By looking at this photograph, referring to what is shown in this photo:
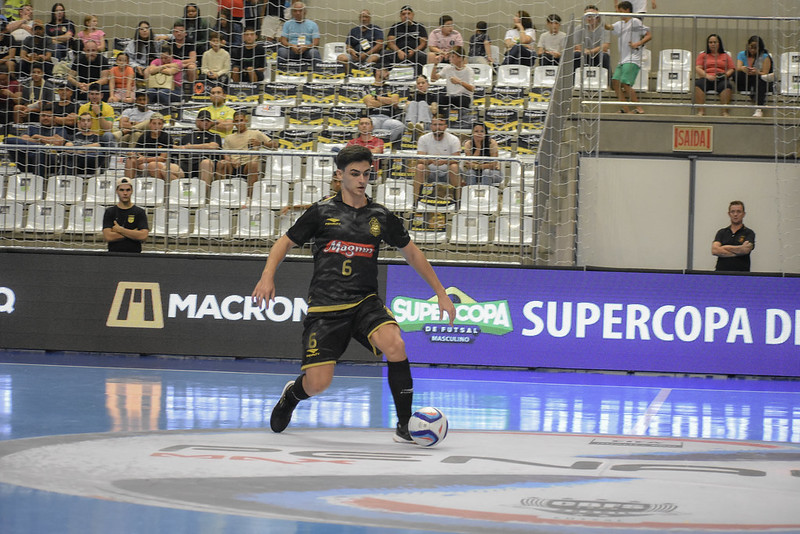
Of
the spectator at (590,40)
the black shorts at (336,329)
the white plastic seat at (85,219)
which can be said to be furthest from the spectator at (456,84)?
the black shorts at (336,329)

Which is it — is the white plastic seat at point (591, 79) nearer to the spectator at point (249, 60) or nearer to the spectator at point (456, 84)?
the spectator at point (456, 84)

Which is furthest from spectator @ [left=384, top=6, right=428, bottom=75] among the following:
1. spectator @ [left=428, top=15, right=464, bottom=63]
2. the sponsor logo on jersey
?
the sponsor logo on jersey

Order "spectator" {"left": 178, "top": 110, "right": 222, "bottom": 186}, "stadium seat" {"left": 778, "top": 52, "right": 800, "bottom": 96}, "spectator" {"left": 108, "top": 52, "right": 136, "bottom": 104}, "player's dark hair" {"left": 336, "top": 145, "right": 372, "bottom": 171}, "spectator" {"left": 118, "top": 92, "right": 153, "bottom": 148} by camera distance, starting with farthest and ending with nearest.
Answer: "spectator" {"left": 108, "top": 52, "right": 136, "bottom": 104} → "spectator" {"left": 118, "top": 92, "right": 153, "bottom": 148} → "stadium seat" {"left": 778, "top": 52, "right": 800, "bottom": 96} → "spectator" {"left": 178, "top": 110, "right": 222, "bottom": 186} → "player's dark hair" {"left": 336, "top": 145, "right": 372, "bottom": 171}

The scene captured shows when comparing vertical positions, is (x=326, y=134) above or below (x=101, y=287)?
above

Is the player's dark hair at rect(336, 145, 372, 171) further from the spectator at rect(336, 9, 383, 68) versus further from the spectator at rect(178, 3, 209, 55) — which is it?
the spectator at rect(178, 3, 209, 55)

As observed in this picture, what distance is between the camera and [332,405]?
10.2 m

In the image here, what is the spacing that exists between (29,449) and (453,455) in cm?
288

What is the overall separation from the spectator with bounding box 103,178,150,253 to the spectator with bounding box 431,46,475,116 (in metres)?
5.64

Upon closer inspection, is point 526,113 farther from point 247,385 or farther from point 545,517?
point 545,517

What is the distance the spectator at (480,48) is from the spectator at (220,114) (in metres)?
4.79

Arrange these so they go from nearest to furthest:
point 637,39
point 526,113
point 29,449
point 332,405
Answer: point 29,449, point 332,405, point 637,39, point 526,113

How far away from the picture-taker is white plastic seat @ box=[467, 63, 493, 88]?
1928cm

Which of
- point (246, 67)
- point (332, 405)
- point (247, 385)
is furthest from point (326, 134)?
point (332, 405)

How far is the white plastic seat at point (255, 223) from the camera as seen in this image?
14.9m
